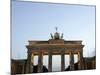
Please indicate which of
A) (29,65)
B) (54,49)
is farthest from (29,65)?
(54,49)

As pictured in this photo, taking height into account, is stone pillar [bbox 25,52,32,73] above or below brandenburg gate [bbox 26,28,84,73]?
below

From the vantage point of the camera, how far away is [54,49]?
2.73 meters

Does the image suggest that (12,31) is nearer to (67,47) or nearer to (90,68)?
(67,47)

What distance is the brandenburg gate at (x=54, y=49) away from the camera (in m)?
2.67

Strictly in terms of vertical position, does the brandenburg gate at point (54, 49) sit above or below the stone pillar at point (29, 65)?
above

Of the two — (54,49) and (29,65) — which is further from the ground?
(54,49)

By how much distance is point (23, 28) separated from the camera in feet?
8.65

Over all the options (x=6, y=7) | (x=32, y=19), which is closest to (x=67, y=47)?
(x=32, y=19)

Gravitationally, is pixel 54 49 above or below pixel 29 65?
above

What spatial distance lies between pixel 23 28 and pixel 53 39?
44 centimetres

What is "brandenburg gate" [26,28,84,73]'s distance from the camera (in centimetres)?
267

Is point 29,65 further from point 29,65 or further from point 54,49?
point 54,49

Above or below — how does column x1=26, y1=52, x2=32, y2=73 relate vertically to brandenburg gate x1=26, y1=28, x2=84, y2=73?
below

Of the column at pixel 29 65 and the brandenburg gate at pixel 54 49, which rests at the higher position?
the brandenburg gate at pixel 54 49
